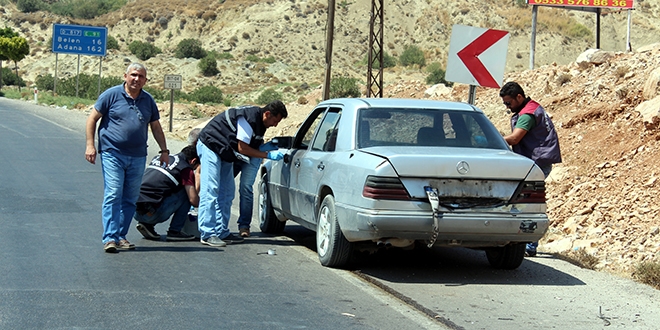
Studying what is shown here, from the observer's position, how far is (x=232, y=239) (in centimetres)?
988

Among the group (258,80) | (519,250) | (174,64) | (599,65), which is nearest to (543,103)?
(599,65)

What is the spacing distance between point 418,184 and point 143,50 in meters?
77.2

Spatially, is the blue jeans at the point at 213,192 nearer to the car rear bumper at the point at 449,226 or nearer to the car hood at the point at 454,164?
the car rear bumper at the point at 449,226

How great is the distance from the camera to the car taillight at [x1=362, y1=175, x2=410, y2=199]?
297 inches

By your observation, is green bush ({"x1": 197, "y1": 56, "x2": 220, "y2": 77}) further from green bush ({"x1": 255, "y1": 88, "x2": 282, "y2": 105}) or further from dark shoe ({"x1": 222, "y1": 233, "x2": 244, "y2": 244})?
dark shoe ({"x1": 222, "y1": 233, "x2": 244, "y2": 244})

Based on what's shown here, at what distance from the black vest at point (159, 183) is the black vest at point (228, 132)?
1.50ft

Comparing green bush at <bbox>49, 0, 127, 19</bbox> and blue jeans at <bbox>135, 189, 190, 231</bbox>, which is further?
green bush at <bbox>49, 0, 127, 19</bbox>

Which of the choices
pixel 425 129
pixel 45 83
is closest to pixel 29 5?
pixel 45 83

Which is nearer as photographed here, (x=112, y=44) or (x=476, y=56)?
(x=476, y=56)

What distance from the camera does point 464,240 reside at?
7797 millimetres

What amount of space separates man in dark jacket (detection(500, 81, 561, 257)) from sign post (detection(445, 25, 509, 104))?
72 centimetres

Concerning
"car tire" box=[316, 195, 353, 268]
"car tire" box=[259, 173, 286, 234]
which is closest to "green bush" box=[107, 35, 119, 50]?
"car tire" box=[259, 173, 286, 234]

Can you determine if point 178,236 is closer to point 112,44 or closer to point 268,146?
point 268,146

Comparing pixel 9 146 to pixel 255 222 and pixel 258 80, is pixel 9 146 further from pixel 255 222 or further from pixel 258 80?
pixel 258 80
